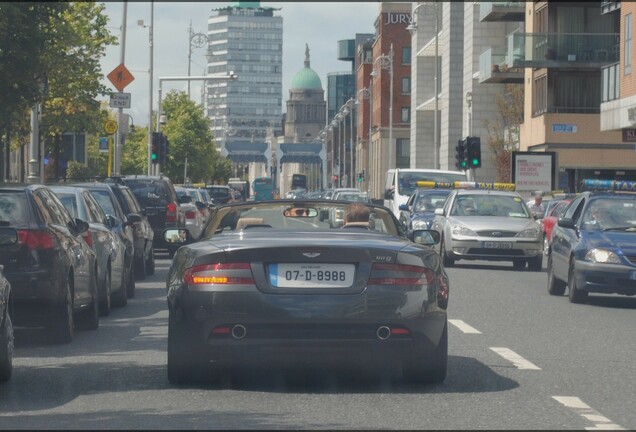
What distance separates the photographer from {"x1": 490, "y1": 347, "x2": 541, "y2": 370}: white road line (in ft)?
37.9

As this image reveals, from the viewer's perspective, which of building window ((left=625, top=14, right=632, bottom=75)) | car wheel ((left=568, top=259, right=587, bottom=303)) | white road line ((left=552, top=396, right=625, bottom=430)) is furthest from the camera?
building window ((left=625, top=14, right=632, bottom=75))

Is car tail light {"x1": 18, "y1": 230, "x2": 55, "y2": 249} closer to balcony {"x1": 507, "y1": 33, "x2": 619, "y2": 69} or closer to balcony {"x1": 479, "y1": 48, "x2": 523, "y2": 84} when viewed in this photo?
balcony {"x1": 507, "y1": 33, "x2": 619, "y2": 69}

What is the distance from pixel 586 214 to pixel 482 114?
5838 centimetres

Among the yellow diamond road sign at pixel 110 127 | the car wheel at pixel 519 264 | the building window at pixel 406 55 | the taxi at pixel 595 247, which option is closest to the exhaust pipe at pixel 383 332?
the taxi at pixel 595 247

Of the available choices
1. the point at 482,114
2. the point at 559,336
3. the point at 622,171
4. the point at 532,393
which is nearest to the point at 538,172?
the point at 622,171

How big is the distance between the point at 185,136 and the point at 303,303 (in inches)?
4066

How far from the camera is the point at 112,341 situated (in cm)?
1341

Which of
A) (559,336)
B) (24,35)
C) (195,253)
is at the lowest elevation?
(559,336)

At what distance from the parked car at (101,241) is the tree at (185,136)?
91.5 metres

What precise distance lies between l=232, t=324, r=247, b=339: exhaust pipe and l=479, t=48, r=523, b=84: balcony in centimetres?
5599

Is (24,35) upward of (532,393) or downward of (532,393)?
upward

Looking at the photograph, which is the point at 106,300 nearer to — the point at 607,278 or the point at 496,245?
the point at 607,278

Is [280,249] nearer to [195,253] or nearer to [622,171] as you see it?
[195,253]

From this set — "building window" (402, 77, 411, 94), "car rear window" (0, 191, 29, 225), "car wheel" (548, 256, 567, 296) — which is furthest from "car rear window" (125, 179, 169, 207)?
"building window" (402, 77, 411, 94)
